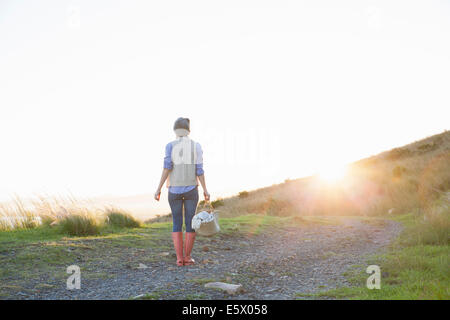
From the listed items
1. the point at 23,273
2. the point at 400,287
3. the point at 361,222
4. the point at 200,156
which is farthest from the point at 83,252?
the point at 361,222

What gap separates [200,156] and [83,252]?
3.33m

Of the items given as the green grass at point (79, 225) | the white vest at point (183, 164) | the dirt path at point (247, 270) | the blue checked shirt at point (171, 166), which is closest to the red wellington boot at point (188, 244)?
the dirt path at point (247, 270)

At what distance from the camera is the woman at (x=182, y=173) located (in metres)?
6.60

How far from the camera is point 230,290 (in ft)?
16.0

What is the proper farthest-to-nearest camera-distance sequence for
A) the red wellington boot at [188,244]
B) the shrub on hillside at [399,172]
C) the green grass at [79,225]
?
1. the shrub on hillside at [399,172]
2. the green grass at [79,225]
3. the red wellington boot at [188,244]

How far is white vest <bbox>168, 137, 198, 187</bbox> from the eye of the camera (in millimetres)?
6590

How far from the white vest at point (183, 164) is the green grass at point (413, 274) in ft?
9.32

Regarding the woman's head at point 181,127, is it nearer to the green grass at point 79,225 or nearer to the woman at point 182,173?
the woman at point 182,173

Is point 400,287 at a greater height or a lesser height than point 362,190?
lesser

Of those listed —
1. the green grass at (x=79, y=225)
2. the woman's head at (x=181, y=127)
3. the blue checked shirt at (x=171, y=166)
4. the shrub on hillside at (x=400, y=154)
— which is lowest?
the green grass at (x=79, y=225)

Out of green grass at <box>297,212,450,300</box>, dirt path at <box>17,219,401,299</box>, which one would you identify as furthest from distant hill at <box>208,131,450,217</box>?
green grass at <box>297,212,450,300</box>

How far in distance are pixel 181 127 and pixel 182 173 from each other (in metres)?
0.86
